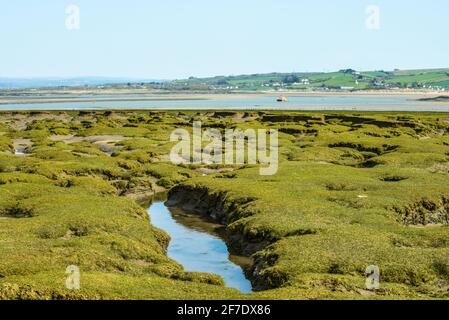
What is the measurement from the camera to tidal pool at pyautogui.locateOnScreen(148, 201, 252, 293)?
98.0 feet

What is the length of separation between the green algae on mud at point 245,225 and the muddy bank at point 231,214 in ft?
0.37

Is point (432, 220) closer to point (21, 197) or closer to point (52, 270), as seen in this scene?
point (52, 270)

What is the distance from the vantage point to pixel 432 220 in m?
37.5

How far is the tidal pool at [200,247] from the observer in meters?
29.9

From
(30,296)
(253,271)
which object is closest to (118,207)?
(253,271)
